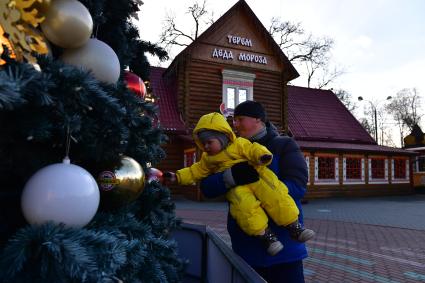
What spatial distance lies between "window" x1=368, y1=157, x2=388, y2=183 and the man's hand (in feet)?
62.7

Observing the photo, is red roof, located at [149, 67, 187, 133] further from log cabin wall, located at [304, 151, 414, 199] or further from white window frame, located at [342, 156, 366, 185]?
white window frame, located at [342, 156, 366, 185]

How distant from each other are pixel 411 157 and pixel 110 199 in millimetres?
22666

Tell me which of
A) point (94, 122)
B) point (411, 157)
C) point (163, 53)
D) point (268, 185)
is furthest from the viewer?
point (411, 157)

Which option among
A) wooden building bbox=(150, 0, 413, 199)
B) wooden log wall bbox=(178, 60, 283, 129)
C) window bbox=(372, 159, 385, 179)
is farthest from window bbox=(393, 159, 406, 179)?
wooden log wall bbox=(178, 60, 283, 129)

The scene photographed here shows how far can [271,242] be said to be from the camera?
1.97m

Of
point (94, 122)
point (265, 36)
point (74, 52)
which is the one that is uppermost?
point (265, 36)

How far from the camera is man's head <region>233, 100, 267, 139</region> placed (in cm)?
218

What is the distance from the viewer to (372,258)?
5953mm

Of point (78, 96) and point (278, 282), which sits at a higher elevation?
point (78, 96)

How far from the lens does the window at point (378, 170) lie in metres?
19.5

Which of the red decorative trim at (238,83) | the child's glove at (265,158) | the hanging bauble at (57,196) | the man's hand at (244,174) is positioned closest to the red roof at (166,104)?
the red decorative trim at (238,83)

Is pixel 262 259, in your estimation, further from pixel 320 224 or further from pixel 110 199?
pixel 320 224

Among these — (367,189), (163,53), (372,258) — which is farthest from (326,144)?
(163,53)

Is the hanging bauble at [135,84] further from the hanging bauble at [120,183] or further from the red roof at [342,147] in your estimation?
the red roof at [342,147]
